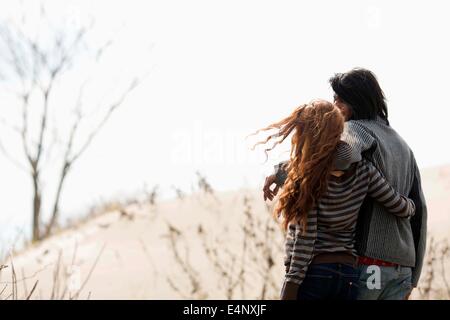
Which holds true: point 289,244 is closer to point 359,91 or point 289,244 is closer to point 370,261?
point 370,261

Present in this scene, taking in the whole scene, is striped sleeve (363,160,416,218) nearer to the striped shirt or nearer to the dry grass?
the striped shirt

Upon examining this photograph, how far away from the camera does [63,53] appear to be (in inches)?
687

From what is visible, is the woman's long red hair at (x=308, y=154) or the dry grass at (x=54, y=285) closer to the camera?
the woman's long red hair at (x=308, y=154)

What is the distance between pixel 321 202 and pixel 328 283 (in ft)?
0.99

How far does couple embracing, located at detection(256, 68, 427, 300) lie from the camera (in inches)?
108

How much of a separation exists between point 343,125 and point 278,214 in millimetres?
424

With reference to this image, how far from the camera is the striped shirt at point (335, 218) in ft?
9.02

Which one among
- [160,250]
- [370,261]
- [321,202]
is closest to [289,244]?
[321,202]

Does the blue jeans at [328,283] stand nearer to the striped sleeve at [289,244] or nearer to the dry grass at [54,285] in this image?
the striped sleeve at [289,244]

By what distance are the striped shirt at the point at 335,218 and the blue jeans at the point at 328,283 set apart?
4cm

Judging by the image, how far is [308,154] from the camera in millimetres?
2746

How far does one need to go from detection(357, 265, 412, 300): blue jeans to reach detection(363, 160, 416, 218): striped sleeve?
0.76 feet

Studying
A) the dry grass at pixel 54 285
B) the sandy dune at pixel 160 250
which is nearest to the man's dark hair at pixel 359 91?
the dry grass at pixel 54 285
